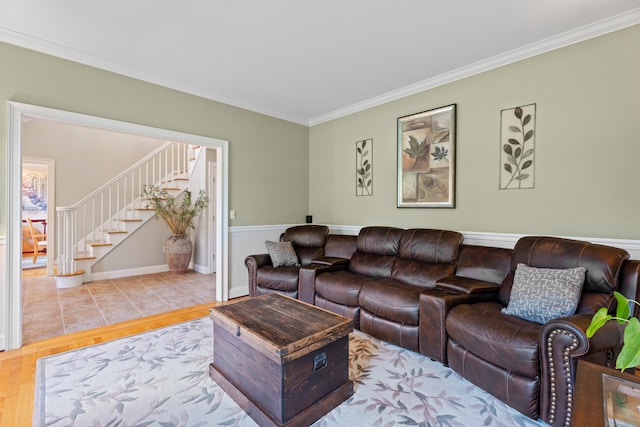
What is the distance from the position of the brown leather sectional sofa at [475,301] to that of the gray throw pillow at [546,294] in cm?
7

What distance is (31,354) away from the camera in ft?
8.55

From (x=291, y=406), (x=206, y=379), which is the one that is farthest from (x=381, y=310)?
(x=206, y=379)

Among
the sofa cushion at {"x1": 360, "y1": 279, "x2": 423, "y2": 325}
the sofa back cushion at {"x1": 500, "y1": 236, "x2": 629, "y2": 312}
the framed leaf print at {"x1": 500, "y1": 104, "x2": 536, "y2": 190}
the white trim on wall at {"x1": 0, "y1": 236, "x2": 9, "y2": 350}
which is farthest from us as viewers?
the framed leaf print at {"x1": 500, "y1": 104, "x2": 536, "y2": 190}

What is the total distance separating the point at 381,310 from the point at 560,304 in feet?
4.24

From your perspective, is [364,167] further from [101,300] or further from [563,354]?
[101,300]

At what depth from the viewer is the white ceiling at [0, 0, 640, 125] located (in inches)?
90.1

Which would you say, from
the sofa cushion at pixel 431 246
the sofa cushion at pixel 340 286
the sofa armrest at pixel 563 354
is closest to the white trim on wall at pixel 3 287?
the sofa cushion at pixel 340 286

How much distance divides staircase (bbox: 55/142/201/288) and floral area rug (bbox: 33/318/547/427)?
9.67 feet

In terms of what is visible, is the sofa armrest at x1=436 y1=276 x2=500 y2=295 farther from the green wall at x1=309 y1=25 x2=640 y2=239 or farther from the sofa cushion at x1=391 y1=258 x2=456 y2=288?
the green wall at x1=309 y1=25 x2=640 y2=239

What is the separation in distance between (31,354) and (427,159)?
435 cm

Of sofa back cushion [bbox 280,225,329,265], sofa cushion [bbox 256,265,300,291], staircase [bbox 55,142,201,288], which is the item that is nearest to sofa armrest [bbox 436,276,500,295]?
sofa cushion [bbox 256,265,300,291]

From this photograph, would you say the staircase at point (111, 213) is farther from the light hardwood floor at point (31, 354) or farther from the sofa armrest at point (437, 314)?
the sofa armrest at point (437, 314)

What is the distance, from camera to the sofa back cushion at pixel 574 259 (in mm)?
2031

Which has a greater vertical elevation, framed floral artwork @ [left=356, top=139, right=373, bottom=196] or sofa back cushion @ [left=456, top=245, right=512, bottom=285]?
framed floral artwork @ [left=356, top=139, right=373, bottom=196]
